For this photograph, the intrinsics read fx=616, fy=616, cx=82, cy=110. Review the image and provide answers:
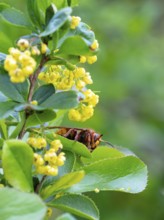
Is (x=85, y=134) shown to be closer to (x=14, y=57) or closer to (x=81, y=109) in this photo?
(x=81, y=109)

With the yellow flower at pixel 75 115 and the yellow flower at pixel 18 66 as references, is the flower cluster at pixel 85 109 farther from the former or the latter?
the yellow flower at pixel 18 66

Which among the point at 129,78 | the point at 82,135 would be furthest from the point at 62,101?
the point at 129,78

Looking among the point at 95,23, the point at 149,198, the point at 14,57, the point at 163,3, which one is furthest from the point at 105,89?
the point at 14,57

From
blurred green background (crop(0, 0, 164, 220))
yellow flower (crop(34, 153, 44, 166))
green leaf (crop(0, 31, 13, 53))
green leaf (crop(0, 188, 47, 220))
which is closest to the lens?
green leaf (crop(0, 188, 47, 220))

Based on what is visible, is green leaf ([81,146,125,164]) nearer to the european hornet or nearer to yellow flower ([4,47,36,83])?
the european hornet

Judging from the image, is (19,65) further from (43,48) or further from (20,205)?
(20,205)

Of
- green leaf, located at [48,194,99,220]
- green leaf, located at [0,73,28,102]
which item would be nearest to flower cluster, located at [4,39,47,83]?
green leaf, located at [0,73,28,102]
